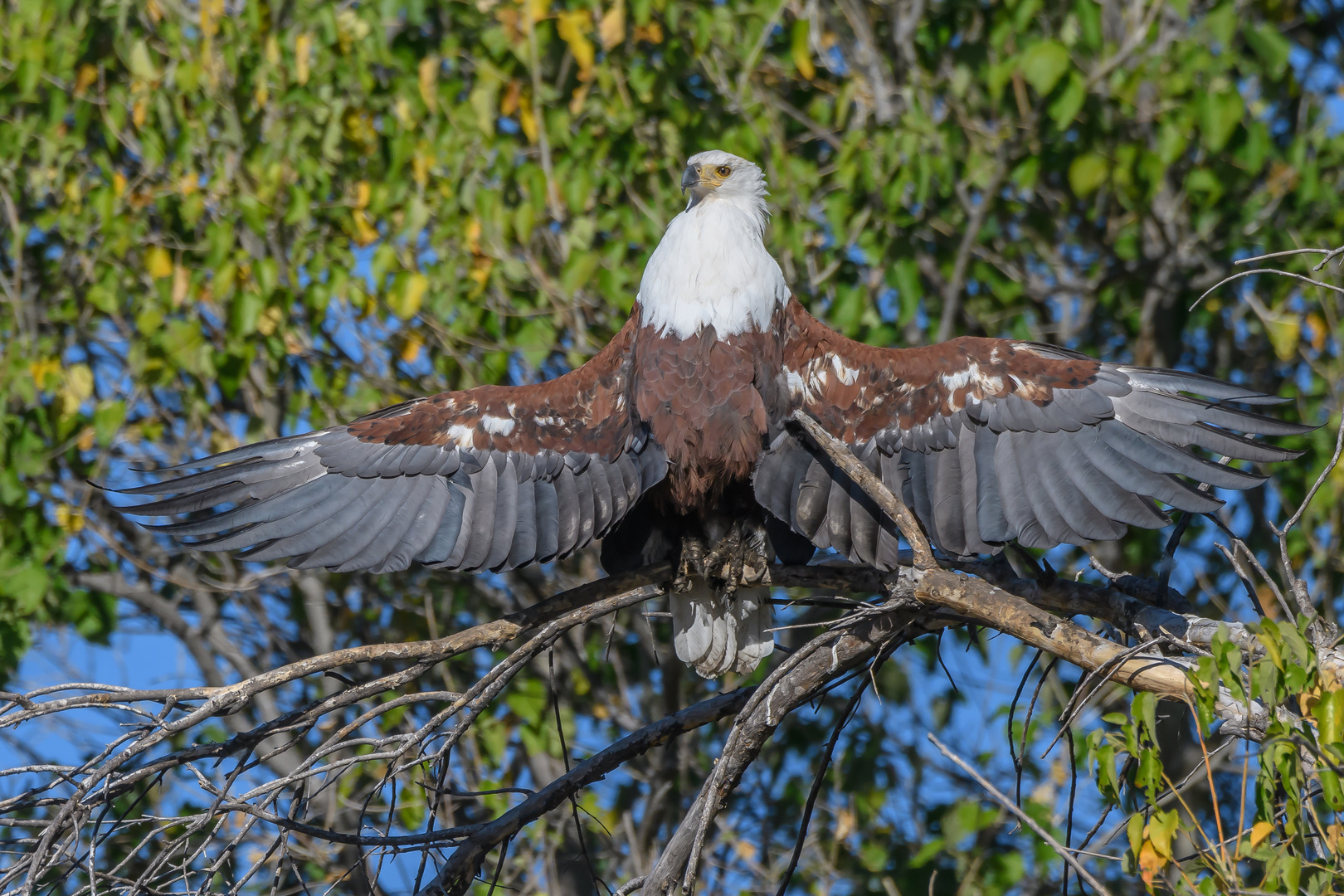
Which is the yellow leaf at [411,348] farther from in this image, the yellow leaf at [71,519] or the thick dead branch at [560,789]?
the thick dead branch at [560,789]

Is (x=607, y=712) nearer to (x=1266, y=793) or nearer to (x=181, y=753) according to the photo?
(x=181, y=753)

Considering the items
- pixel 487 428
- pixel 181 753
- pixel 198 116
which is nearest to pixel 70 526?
pixel 198 116

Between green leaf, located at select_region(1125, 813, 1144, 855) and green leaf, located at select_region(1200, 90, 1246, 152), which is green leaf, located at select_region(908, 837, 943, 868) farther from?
green leaf, located at select_region(1125, 813, 1144, 855)

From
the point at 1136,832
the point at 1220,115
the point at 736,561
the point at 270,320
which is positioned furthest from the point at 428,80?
the point at 1136,832

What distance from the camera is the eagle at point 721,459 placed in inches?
129

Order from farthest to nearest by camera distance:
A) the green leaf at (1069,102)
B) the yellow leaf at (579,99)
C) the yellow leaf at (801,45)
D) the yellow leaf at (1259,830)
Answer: the yellow leaf at (579,99) → the yellow leaf at (801,45) → the green leaf at (1069,102) → the yellow leaf at (1259,830)

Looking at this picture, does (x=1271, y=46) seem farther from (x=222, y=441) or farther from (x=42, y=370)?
(x=42, y=370)

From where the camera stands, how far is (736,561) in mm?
3635

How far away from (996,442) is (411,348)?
9.24 ft

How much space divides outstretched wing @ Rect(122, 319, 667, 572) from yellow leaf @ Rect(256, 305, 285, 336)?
5.85ft

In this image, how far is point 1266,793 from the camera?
193 centimetres

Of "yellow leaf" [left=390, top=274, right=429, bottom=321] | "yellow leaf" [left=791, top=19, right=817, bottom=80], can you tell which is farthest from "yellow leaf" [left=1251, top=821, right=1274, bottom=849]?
"yellow leaf" [left=791, top=19, right=817, bottom=80]

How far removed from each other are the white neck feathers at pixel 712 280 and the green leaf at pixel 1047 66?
1.48 m

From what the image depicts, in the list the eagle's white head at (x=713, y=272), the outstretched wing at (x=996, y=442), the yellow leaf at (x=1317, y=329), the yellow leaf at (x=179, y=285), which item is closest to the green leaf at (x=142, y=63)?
the yellow leaf at (x=179, y=285)
